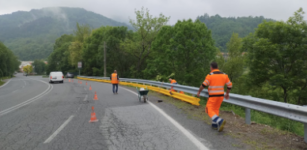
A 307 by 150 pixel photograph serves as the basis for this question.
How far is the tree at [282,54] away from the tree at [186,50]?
13165 millimetres

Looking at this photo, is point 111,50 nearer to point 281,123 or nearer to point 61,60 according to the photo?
point 61,60

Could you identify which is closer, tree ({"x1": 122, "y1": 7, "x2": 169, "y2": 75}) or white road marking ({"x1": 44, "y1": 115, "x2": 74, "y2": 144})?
white road marking ({"x1": 44, "y1": 115, "x2": 74, "y2": 144})

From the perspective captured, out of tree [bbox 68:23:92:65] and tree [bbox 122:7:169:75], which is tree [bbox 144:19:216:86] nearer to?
tree [bbox 122:7:169:75]

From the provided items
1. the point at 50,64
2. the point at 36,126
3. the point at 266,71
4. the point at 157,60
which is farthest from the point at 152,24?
the point at 50,64

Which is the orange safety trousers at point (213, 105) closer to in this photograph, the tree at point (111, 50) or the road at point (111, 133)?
the road at point (111, 133)

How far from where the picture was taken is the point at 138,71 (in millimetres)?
40000

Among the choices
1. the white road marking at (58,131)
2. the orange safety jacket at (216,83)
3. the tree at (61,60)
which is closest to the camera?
the white road marking at (58,131)

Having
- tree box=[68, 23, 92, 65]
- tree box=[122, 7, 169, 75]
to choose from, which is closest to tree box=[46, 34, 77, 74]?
tree box=[68, 23, 92, 65]

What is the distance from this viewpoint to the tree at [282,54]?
1498 centimetres

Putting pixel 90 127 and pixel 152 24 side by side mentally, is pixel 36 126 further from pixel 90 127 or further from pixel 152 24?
pixel 152 24

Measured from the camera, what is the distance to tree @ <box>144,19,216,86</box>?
30267mm

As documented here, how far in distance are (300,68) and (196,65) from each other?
54.5 ft

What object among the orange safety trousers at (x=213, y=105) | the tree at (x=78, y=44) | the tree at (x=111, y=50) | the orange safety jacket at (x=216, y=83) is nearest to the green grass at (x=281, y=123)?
the orange safety trousers at (x=213, y=105)

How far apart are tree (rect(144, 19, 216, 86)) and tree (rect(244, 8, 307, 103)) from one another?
43.2 ft
